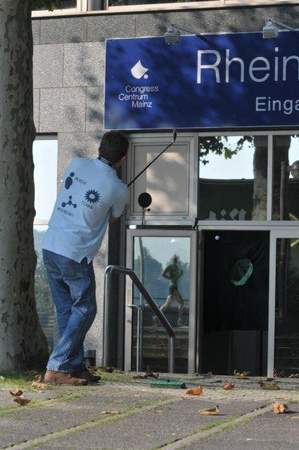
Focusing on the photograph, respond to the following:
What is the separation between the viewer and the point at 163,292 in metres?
13.0

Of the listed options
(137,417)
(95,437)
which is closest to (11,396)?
(137,417)

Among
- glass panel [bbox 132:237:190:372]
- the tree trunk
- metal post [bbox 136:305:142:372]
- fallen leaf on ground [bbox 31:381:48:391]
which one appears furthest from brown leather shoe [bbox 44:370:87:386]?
glass panel [bbox 132:237:190:372]

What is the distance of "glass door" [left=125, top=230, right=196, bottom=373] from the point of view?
12773 millimetres

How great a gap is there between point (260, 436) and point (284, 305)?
706 cm

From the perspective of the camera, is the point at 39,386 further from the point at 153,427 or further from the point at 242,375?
the point at 242,375

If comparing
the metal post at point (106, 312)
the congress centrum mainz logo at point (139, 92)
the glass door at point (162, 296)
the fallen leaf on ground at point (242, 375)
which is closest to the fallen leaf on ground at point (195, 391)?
the metal post at point (106, 312)

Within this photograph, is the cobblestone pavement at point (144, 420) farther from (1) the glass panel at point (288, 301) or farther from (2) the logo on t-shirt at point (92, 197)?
(1) the glass panel at point (288, 301)

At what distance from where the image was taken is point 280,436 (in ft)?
18.4

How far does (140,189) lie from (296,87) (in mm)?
2364

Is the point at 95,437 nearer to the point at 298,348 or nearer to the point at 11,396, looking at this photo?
the point at 11,396

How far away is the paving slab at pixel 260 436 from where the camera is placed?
5297 millimetres

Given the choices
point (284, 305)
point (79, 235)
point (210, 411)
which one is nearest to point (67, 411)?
point (210, 411)

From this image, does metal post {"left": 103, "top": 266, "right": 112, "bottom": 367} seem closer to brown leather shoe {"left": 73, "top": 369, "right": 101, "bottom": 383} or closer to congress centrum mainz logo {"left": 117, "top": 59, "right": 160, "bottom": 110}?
brown leather shoe {"left": 73, "top": 369, "right": 101, "bottom": 383}

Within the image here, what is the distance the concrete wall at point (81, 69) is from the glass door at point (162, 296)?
32cm
